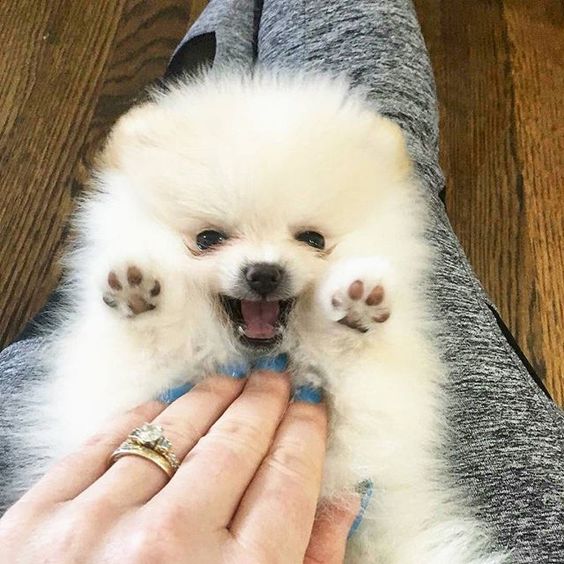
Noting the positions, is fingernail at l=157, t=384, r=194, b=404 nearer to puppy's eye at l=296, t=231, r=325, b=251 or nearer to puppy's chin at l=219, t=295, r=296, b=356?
puppy's chin at l=219, t=295, r=296, b=356

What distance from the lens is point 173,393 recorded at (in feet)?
2.96

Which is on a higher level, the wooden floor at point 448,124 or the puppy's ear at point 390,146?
the wooden floor at point 448,124

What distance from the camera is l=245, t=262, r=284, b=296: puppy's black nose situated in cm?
86

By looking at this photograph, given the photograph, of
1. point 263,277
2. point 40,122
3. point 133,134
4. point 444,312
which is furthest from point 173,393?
point 40,122

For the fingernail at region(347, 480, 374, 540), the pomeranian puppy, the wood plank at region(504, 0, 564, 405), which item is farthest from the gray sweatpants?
the wood plank at region(504, 0, 564, 405)

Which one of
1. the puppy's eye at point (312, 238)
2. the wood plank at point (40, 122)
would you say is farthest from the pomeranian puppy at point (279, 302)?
the wood plank at point (40, 122)

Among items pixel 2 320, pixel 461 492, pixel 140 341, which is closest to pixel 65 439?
pixel 140 341

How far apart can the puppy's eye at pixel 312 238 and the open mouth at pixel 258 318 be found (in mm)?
79

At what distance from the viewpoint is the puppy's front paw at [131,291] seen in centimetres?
84

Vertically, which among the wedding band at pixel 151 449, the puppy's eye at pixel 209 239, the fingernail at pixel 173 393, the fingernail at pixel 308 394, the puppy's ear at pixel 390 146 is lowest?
the wedding band at pixel 151 449

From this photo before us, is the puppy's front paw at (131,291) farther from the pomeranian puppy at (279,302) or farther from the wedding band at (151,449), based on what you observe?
the wedding band at (151,449)

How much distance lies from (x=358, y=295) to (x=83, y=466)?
0.38 meters

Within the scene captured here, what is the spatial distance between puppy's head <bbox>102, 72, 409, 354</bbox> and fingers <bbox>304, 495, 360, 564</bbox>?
22 centimetres

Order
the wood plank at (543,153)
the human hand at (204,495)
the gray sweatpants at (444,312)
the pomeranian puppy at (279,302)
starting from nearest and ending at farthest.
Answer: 1. the human hand at (204,495)
2. the pomeranian puppy at (279,302)
3. the gray sweatpants at (444,312)
4. the wood plank at (543,153)
